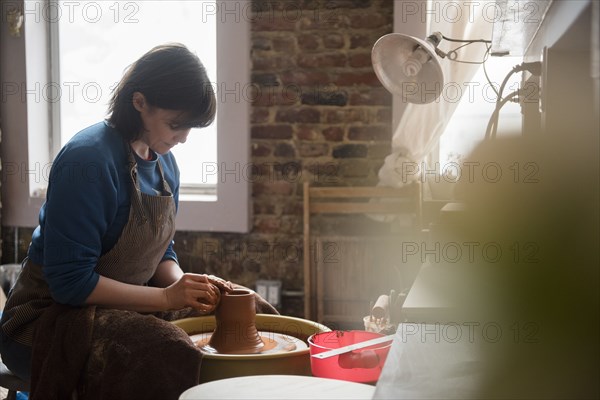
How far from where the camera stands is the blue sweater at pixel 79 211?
5.15 feet

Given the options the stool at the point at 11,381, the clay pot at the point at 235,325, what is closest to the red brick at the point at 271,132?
the clay pot at the point at 235,325

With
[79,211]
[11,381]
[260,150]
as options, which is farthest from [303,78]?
[11,381]

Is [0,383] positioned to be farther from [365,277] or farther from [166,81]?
[365,277]

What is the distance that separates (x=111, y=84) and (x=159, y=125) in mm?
1829

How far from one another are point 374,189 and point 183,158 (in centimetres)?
96

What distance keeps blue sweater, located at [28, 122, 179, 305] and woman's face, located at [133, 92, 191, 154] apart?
4.1 inches

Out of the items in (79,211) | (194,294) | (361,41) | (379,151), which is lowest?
(194,294)

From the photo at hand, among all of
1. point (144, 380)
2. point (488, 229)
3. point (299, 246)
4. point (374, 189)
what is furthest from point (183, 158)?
point (488, 229)

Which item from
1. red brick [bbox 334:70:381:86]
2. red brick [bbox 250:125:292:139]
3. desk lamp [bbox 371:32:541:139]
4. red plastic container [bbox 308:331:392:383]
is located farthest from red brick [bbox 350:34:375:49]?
red plastic container [bbox 308:331:392:383]

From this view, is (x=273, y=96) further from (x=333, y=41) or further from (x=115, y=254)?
(x=115, y=254)

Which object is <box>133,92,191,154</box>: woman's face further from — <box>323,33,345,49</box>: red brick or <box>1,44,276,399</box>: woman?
<box>323,33,345,49</box>: red brick

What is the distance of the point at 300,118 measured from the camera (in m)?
3.15

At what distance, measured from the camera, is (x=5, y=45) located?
329 centimetres

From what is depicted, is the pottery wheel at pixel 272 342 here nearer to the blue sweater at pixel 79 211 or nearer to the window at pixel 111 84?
the blue sweater at pixel 79 211
